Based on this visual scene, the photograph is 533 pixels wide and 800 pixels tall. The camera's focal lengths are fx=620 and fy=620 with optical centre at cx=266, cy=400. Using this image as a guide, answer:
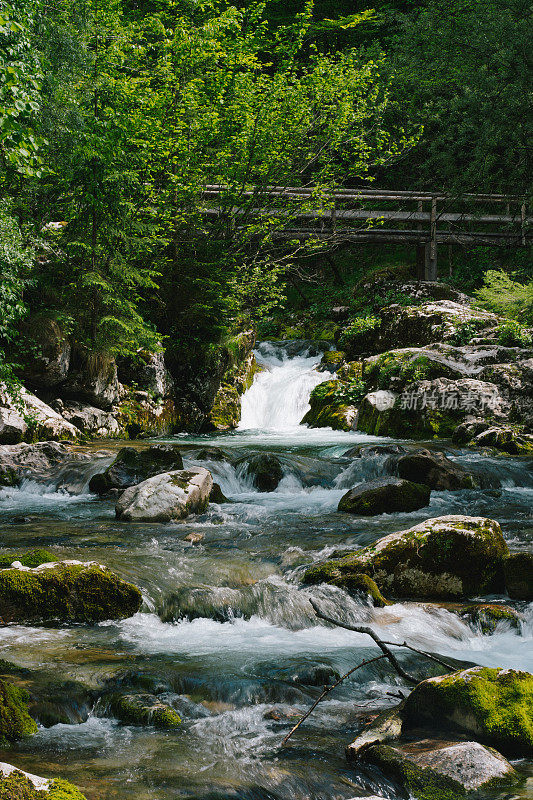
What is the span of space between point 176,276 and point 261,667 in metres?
12.3

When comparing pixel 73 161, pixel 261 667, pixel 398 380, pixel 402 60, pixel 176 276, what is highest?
pixel 402 60

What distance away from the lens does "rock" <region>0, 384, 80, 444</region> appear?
10422 millimetres

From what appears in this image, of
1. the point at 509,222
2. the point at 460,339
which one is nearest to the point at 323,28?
the point at 509,222

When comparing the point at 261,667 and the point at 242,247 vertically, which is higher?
the point at 242,247

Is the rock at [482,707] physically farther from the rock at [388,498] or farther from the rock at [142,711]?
the rock at [388,498]

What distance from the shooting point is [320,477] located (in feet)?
32.3

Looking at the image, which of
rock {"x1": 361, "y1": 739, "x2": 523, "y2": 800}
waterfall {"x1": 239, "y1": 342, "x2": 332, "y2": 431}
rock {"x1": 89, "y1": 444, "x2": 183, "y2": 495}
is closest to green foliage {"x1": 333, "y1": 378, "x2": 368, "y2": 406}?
waterfall {"x1": 239, "y1": 342, "x2": 332, "y2": 431}

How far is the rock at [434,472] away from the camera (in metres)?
8.98

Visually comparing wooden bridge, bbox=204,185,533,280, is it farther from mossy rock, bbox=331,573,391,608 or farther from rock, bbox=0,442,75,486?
mossy rock, bbox=331,573,391,608

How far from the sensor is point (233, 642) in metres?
4.58

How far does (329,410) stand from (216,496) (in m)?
7.06

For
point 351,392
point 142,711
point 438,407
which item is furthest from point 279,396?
point 142,711

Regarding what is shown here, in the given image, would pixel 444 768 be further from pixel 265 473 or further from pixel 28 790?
pixel 265 473

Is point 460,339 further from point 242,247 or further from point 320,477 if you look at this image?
point 320,477
